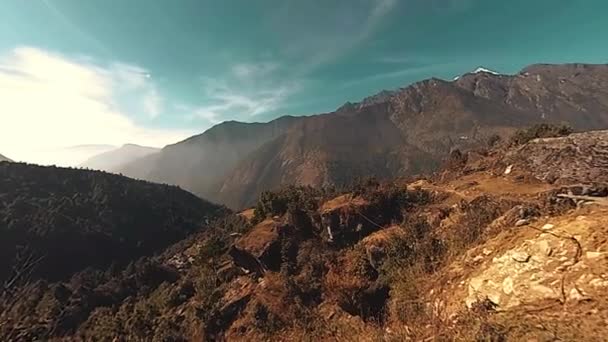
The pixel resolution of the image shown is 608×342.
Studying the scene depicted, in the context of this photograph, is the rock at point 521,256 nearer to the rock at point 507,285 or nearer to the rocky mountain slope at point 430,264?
the rocky mountain slope at point 430,264

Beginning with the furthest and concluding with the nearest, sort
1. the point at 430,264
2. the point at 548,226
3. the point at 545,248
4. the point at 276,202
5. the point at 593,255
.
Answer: the point at 276,202 < the point at 430,264 < the point at 548,226 < the point at 545,248 < the point at 593,255

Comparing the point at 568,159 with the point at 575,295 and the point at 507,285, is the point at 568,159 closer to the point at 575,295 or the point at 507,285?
the point at 507,285

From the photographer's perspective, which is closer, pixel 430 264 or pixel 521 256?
pixel 521 256

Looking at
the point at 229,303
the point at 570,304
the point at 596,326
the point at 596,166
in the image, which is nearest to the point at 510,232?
the point at 570,304

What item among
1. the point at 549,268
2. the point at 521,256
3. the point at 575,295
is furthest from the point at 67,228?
the point at 575,295

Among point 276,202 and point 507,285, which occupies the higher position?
point 507,285

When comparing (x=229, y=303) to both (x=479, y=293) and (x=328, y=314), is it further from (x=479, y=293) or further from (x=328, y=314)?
(x=479, y=293)
